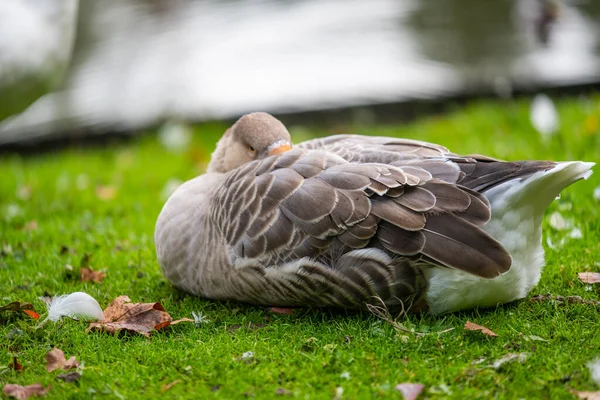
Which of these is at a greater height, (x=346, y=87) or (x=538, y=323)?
(x=346, y=87)

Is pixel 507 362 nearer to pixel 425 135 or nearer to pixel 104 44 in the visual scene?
pixel 425 135

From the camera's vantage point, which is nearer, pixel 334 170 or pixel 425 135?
pixel 334 170

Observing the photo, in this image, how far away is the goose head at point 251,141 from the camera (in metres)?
4.26

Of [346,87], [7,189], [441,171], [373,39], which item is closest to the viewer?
[441,171]

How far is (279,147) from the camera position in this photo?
4230 millimetres

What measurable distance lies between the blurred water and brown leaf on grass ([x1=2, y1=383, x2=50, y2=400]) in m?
5.18

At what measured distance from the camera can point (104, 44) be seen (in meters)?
10.6

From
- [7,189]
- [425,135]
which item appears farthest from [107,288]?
[425,135]

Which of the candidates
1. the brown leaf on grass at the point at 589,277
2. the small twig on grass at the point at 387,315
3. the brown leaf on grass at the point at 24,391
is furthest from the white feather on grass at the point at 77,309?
the brown leaf on grass at the point at 589,277

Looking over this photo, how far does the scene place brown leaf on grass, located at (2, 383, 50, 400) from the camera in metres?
2.97

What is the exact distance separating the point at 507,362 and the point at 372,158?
1.32m

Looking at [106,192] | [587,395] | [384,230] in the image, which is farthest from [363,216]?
[106,192]

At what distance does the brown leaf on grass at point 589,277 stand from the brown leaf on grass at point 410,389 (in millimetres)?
1342

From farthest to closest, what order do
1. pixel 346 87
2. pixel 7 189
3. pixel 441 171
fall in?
pixel 346 87
pixel 7 189
pixel 441 171
